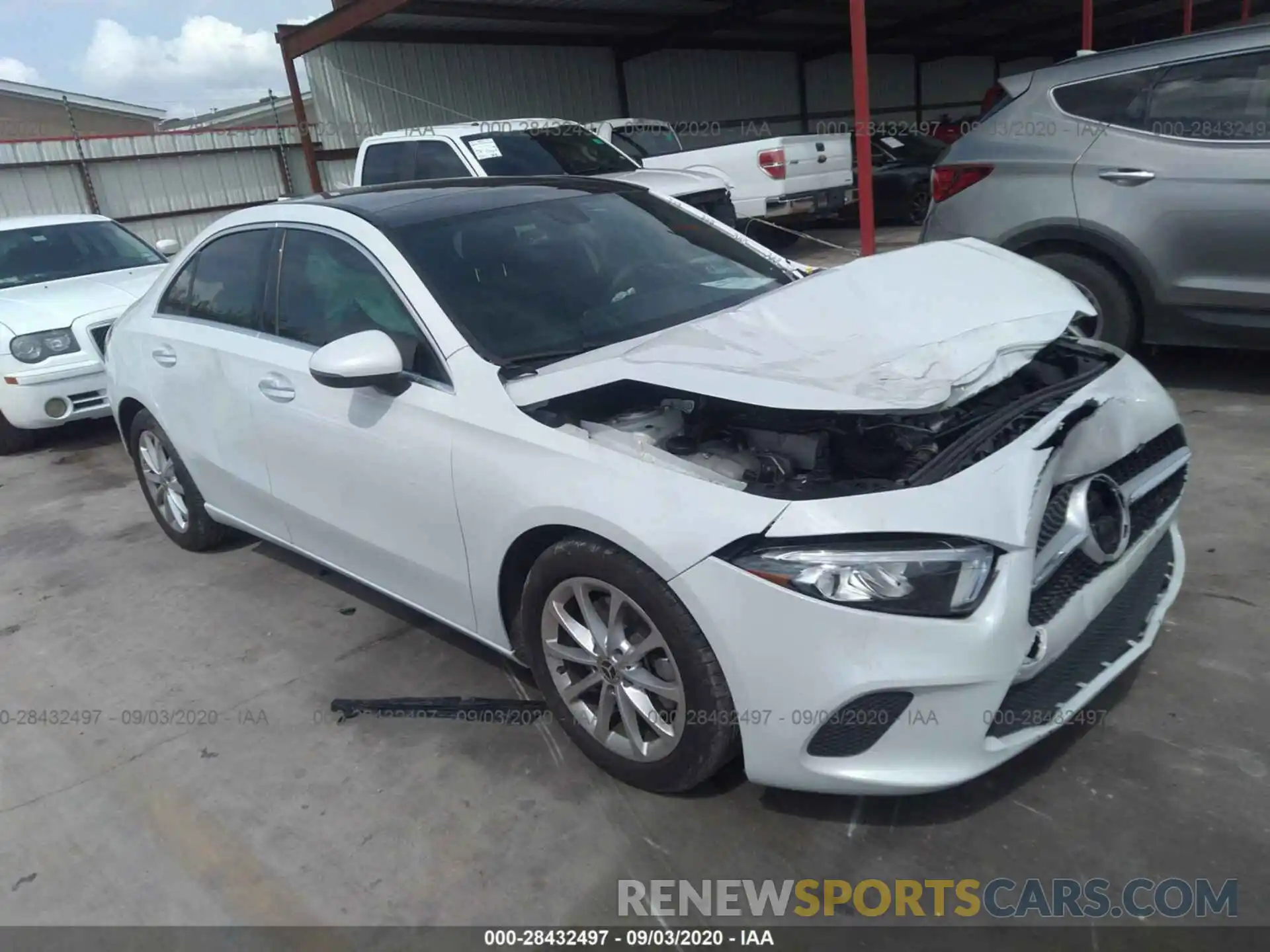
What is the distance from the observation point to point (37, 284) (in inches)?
291

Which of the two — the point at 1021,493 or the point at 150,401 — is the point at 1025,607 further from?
the point at 150,401

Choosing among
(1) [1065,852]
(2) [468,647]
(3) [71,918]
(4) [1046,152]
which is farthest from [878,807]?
(4) [1046,152]

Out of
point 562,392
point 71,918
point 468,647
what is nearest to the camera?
point 71,918

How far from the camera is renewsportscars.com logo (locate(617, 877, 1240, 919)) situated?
2195 millimetres

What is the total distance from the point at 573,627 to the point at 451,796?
630 mm

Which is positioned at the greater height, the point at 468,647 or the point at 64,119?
the point at 64,119

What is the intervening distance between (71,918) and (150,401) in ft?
8.34

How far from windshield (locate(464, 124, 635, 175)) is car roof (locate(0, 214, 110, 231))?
334cm

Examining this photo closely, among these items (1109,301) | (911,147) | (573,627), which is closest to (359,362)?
(573,627)

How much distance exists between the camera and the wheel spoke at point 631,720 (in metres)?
2.61

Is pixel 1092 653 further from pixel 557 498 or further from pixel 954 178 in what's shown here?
pixel 954 178

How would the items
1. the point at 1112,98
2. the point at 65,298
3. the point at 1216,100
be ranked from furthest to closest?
the point at 65,298 < the point at 1112,98 < the point at 1216,100

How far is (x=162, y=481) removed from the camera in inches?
188

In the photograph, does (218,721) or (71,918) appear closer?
(71,918)
